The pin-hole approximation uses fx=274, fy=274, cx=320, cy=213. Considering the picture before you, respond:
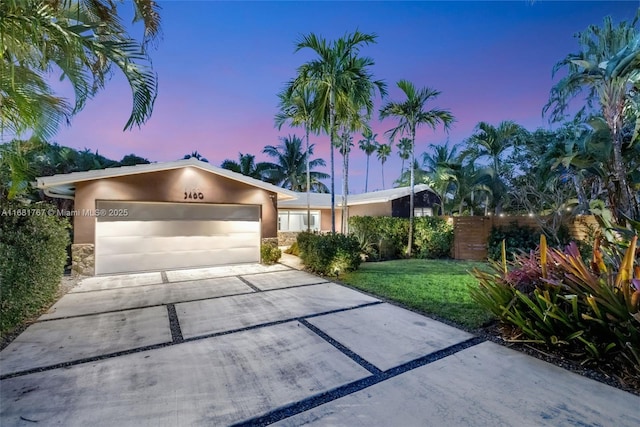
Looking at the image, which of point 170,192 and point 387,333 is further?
point 170,192

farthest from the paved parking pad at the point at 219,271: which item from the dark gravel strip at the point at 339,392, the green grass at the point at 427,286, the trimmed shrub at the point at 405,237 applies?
the dark gravel strip at the point at 339,392

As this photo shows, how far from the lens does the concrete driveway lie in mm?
2303

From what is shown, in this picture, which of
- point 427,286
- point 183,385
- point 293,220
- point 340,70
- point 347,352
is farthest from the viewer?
point 293,220

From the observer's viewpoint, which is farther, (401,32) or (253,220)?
(253,220)

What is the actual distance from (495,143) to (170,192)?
1372 centimetres

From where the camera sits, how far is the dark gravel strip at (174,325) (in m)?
3.88

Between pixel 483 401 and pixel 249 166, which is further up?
pixel 249 166

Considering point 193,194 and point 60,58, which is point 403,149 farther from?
point 60,58

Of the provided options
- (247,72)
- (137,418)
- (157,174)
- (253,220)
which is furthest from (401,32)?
(137,418)

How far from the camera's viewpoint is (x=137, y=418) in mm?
2275

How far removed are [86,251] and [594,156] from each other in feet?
41.6

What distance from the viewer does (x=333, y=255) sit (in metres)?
8.00

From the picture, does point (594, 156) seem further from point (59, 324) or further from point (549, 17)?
point (59, 324)

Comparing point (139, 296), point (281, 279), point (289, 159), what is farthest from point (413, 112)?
point (289, 159)
